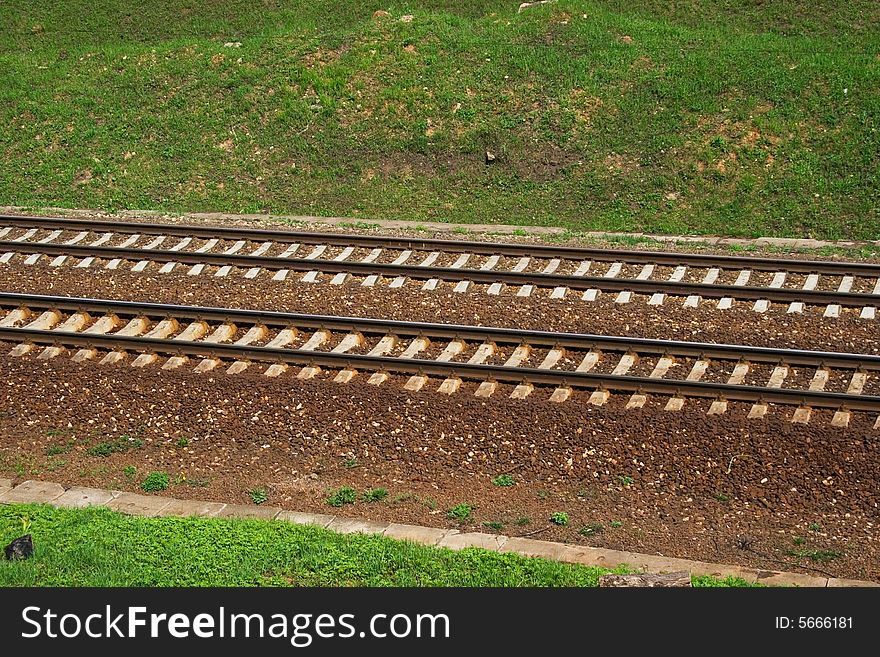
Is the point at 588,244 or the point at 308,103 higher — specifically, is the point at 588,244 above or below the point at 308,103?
below

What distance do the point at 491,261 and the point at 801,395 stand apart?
6.45 metres

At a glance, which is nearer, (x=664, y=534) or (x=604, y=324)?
(x=664, y=534)

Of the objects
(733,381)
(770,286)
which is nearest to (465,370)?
(733,381)

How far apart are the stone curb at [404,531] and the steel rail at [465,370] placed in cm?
303

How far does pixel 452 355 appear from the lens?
1465cm

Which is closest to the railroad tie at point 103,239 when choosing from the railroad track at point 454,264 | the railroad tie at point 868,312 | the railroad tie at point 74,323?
the railroad track at point 454,264

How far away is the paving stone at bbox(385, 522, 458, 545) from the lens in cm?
1104

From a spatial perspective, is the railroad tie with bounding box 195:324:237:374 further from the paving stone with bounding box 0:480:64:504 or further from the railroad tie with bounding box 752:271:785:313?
the railroad tie with bounding box 752:271:785:313

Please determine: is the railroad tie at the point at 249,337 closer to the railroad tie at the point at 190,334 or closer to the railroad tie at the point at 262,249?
the railroad tie at the point at 190,334

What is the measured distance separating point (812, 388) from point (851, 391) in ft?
1.42

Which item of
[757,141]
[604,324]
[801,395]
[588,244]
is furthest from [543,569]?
[757,141]

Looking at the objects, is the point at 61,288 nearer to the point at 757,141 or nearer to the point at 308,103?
the point at 308,103

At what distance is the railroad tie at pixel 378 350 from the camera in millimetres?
14250

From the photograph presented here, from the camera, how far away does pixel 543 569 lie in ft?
32.5
